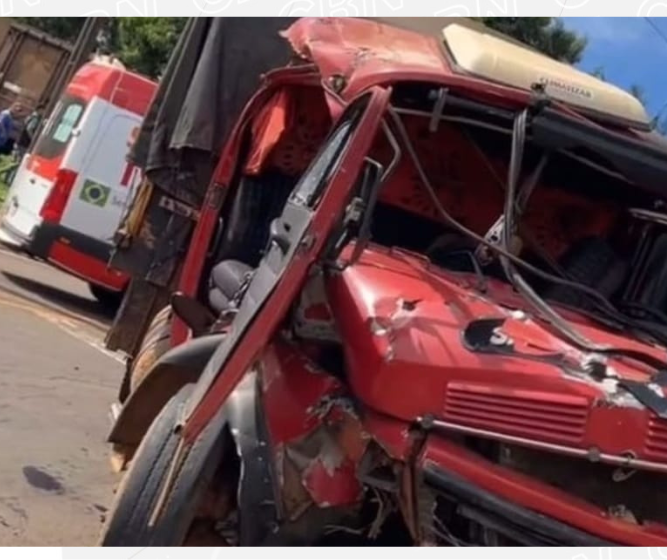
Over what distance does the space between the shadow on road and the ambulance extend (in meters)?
0.31

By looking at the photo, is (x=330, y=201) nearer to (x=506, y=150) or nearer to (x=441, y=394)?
(x=441, y=394)

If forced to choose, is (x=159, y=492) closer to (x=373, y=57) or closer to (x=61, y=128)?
(x=373, y=57)

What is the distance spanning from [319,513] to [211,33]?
4.13m

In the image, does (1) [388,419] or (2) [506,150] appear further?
(2) [506,150]

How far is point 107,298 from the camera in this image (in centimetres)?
1301

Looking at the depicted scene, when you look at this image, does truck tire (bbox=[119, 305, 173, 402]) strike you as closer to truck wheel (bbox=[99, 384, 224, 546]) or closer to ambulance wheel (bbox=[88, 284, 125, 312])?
truck wheel (bbox=[99, 384, 224, 546])

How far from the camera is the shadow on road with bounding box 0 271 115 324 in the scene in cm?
1216

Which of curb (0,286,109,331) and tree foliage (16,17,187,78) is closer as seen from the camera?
curb (0,286,109,331)

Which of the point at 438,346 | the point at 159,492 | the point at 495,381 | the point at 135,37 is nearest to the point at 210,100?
the point at 159,492

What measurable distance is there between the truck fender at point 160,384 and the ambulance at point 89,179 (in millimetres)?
6356

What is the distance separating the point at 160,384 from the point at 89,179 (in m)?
6.98

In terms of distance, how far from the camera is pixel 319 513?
3971mm

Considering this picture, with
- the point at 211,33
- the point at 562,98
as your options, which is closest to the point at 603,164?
the point at 562,98

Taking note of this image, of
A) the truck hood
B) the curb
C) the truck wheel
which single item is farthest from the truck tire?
the curb
